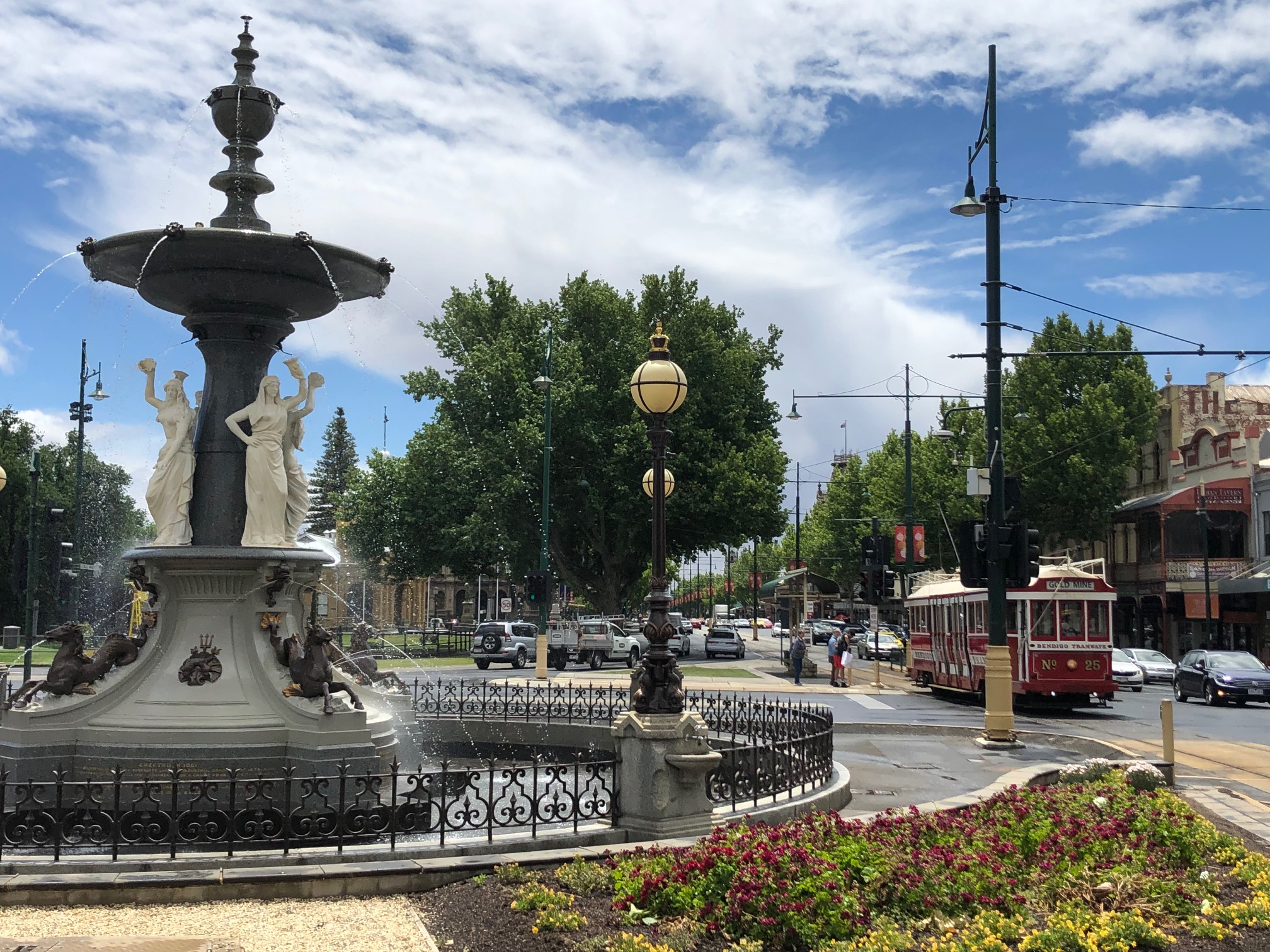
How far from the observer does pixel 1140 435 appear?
53.2 metres

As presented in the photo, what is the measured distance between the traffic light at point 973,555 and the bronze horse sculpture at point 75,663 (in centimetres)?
1162

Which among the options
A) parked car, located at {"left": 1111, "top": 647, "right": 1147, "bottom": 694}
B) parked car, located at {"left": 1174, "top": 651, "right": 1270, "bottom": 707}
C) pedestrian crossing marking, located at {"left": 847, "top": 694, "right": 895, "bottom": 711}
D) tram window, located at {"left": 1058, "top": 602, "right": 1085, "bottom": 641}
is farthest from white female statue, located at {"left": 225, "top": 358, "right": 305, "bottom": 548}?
parked car, located at {"left": 1111, "top": 647, "right": 1147, "bottom": 694}

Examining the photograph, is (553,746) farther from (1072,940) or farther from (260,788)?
(1072,940)

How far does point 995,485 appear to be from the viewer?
17.2m

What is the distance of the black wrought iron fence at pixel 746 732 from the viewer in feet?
33.2

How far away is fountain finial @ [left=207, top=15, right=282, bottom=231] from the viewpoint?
12047mm

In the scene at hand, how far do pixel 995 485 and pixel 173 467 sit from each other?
11642 mm

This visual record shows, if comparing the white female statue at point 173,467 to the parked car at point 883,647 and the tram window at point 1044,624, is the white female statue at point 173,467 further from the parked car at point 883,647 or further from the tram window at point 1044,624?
the parked car at point 883,647

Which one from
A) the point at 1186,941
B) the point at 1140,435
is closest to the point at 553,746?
the point at 1186,941

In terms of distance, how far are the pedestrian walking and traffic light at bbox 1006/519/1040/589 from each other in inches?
802

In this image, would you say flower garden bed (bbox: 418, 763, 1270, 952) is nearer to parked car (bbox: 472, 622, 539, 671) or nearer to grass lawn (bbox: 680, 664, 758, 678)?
grass lawn (bbox: 680, 664, 758, 678)

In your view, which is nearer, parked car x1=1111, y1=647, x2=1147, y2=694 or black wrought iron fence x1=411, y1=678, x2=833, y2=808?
black wrought iron fence x1=411, y1=678, x2=833, y2=808

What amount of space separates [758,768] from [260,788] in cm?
457

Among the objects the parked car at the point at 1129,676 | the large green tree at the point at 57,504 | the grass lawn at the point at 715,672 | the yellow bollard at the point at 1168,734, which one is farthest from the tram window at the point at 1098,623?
the large green tree at the point at 57,504
